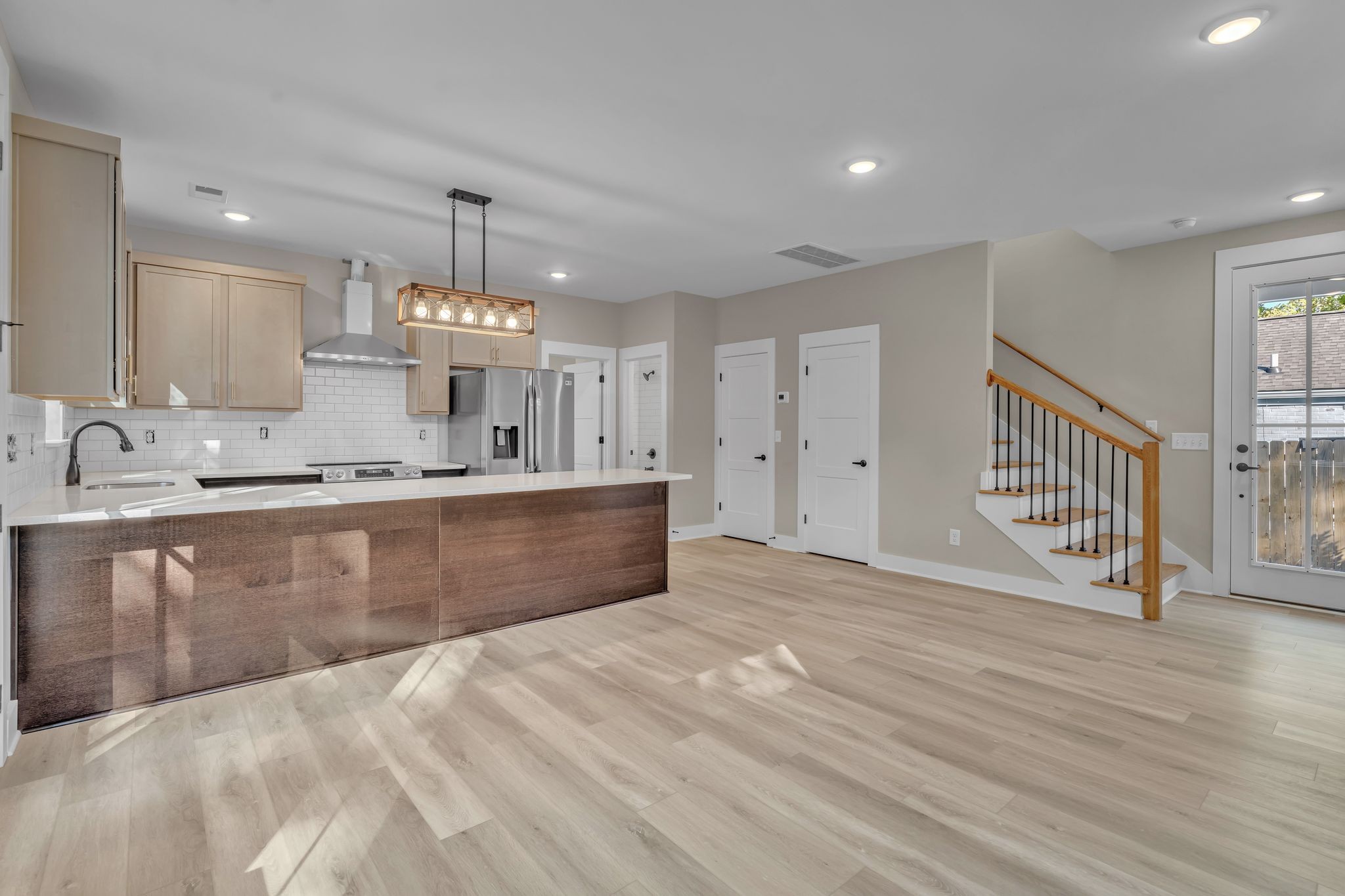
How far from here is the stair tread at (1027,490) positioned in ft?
15.2

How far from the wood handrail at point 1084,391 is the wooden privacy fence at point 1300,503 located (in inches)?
25.5

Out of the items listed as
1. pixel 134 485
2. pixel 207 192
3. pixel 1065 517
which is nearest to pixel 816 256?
pixel 1065 517

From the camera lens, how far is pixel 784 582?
4.88m

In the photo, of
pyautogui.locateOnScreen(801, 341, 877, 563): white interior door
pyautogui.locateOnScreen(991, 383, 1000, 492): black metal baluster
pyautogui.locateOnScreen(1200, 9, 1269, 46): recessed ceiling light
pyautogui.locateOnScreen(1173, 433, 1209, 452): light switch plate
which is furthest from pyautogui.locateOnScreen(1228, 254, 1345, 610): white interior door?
pyautogui.locateOnScreen(1200, 9, 1269, 46): recessed ceiling light

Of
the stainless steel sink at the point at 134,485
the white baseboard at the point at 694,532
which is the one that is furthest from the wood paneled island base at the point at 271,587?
the white baseboard at the point at 694,532

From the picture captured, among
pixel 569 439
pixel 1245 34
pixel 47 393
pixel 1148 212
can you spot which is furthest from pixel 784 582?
pixel 47 393

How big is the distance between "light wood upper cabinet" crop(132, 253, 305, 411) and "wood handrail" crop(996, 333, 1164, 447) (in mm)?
5737

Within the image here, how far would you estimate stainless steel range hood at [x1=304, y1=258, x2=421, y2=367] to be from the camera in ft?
16.3

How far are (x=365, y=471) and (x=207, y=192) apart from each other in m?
2.07

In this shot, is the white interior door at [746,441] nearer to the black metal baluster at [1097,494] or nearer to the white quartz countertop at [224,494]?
the white quartz countertop at [224,494]

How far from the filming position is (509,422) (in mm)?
5586

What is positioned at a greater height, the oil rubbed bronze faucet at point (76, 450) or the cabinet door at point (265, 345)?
the cabinet door at point (265, 345)

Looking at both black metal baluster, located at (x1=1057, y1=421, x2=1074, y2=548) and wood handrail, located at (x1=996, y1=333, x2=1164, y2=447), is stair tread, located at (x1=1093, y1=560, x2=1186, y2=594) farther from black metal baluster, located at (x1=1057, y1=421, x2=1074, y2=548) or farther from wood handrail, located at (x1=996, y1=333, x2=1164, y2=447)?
wood handrail, located at (x1=996, y1=333, x2=1164, y2=447)

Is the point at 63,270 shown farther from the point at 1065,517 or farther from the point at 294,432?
the point at 1065,517
